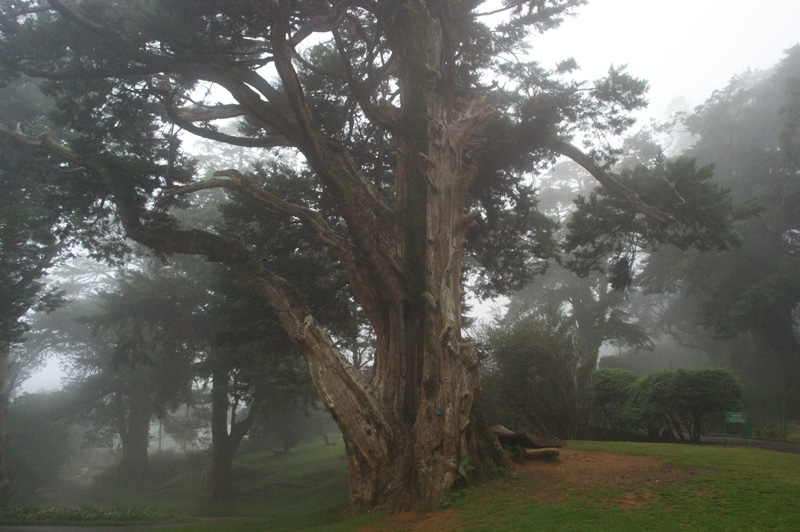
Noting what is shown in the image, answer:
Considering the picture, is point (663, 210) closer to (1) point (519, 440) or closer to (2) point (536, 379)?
(1) point (519, 440)

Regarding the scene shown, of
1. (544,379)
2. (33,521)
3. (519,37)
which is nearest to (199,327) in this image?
(33,521)

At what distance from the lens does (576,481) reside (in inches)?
334

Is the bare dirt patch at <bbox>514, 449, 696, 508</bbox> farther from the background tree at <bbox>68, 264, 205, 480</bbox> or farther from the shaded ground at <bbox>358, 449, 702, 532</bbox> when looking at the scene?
the background tree at <bbox>68, 264, 205, 480</bbox>

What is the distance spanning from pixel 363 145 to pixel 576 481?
9.52 m

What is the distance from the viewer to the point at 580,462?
1013 centimetres

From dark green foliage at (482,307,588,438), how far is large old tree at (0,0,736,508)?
18.0 ft

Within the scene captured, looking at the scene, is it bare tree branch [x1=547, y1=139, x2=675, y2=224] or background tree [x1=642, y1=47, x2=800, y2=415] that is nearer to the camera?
bare tree branch [x1=547, y1=139, x2=675, y2=224]

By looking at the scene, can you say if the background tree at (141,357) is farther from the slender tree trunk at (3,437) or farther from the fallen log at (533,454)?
the fallen log at (533,454)

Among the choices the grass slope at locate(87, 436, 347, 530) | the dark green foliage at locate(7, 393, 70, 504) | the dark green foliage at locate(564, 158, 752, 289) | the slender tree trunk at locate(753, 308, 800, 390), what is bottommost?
the grass slope at locate(87, 436, 347, 530)

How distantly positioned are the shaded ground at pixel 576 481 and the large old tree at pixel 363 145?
776 millimetres

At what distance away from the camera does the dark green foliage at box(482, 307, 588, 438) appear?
1705 cm

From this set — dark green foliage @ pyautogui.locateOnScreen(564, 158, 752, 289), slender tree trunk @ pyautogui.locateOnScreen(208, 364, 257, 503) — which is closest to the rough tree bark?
slender tree trunk @ pyautogui.locateOnScreen(208, 364, 257, 503)

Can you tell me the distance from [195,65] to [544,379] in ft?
43.8

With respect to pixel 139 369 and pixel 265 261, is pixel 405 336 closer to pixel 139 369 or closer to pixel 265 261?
pixel 265 261
